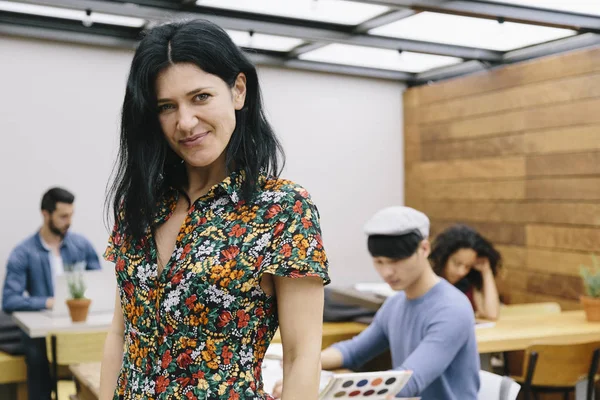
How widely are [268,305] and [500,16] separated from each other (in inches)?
143

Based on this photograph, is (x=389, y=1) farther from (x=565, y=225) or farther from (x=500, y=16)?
(x=565, y=225)

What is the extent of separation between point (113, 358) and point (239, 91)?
1.76 ft

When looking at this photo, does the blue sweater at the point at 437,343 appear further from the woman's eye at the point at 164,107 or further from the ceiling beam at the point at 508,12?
the ceiling beam at the point at 508,12

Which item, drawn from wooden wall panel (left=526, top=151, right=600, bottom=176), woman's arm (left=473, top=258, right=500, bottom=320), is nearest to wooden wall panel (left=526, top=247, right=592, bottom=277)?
wooden wall panel (left=526, top=151, right=600, bottom=176)

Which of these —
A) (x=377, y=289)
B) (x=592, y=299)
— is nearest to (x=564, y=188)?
(x=592, y=299)

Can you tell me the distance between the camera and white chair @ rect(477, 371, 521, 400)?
2426 millimetres

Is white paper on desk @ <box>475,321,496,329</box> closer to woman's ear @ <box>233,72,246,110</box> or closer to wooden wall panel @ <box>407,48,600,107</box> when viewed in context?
wooden wall panel @ <box>407,48,600,107</box>

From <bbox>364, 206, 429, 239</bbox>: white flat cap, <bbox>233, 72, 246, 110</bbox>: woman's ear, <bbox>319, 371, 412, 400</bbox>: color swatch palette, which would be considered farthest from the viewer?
<bbox>364, 206, 429, 239</bbox>: white flat cap

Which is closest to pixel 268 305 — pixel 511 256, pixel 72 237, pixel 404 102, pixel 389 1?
pixel 389 1

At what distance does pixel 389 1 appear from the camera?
4309 millimetres

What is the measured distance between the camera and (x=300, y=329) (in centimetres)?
128

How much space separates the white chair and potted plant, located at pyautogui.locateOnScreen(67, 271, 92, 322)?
224 centimetres

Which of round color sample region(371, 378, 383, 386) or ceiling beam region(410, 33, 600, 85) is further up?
ceiling beam region(410, 33, 600, 85)

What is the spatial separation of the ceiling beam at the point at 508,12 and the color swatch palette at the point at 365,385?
2611 mm
